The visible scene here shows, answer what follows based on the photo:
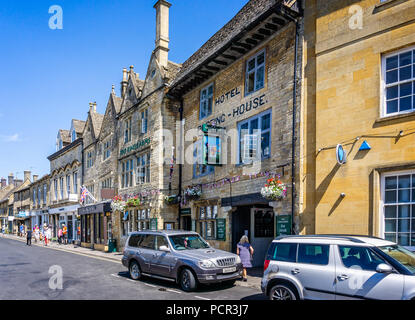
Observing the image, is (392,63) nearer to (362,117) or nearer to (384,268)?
(362,117)

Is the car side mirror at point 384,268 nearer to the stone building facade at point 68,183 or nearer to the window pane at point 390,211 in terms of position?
the window pane at point 390,211

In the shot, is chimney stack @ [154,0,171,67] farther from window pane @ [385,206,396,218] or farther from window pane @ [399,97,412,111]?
window pane @ [385,206,396,218]

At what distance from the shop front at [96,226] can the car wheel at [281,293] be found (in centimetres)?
1993

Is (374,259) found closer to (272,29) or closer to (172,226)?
(272,29)

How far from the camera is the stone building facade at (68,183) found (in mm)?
34875

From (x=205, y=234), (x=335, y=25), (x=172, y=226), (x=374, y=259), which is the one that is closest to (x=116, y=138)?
(x=172, y=226)

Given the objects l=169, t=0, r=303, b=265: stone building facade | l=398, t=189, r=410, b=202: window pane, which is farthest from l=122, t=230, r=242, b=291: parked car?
l=398, t=189, r=410, b=202: window pane

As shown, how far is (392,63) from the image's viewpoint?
32.8 feet

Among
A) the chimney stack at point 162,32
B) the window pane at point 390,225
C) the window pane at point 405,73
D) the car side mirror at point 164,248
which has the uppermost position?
the chimney stack at point 162,32

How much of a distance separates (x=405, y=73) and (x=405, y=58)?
0.43m

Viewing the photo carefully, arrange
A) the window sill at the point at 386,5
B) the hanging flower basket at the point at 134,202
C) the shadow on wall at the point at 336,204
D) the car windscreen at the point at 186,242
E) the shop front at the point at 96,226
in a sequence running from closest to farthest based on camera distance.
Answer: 1. the window sill at the point at 386,5
2. the shadow on wall at the point at 336,204
3. the car windscreen at the point at 186,242
4. the hanging flower basket at the point at 134,202
5. the shop front at the point at 96,226

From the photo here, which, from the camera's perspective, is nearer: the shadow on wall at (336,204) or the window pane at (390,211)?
the window pane at (390,211)

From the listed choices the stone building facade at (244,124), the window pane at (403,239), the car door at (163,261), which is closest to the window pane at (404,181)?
the window pane at (403,239)
